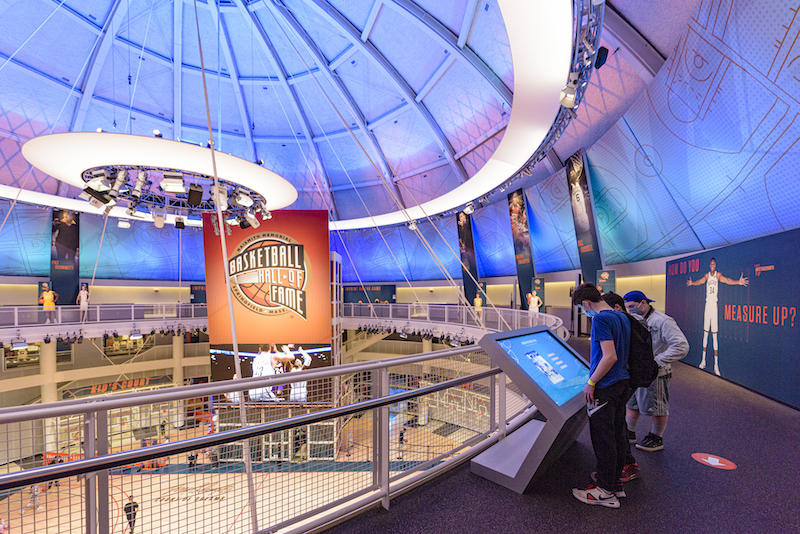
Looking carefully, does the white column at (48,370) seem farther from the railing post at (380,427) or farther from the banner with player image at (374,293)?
the railing post at (380,427)

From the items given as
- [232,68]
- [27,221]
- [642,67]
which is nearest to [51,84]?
[232,68]

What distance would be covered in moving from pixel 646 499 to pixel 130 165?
914 cm

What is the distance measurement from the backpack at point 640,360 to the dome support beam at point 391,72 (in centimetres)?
1256

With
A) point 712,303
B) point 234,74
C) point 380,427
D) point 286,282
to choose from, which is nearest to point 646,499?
point 380,427

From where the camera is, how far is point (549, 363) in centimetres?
307

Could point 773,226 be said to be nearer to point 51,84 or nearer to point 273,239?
point 273,239

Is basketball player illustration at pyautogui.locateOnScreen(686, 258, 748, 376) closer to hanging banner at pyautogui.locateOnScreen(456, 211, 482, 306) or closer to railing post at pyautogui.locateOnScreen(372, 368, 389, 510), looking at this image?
railing post at pyautogui.locateOnScreen(372, 368, 389, 510)

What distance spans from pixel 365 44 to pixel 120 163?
29.4ft

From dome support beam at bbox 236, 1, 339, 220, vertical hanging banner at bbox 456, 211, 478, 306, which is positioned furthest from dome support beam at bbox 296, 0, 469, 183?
vertical hanging banner at bbox 456, 211, 478, 306

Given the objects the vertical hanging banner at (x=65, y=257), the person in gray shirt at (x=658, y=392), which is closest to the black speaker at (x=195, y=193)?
the person in gray shirt at (x=658, y=392)

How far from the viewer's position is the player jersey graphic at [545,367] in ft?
9.32

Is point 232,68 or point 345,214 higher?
point 232,68

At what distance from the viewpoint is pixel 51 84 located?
43.0ft

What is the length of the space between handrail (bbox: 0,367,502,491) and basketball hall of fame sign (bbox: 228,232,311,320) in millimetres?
8396
